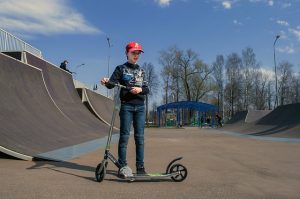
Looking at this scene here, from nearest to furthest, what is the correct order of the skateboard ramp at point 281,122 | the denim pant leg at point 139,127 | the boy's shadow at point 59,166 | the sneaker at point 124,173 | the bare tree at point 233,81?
the sneaker at point 124,173, the denim pant leg at point 139,127, the boy's shadow at point 59,166, the skateboard ramp at point 281,122, the bare tree at point 233,81

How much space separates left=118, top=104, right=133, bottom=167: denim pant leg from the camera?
5285mm

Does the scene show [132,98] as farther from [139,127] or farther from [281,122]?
[281,122]

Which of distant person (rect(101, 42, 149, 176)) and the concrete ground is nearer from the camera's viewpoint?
the concrete ground

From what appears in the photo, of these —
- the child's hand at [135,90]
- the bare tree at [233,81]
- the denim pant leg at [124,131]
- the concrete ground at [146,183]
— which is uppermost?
the bare tree at [233,81]

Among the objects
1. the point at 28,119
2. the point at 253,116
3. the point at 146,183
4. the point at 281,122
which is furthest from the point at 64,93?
the point at 253,116

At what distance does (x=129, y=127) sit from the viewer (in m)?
5.38

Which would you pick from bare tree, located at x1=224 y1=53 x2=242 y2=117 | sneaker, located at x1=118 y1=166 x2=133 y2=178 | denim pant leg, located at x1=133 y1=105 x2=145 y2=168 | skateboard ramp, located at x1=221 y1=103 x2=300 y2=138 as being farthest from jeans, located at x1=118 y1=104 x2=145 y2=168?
bare tree, located at x1=224 y1=53 x2=242 y2=117

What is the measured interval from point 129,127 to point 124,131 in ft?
0.30

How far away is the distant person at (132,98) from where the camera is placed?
5.37m

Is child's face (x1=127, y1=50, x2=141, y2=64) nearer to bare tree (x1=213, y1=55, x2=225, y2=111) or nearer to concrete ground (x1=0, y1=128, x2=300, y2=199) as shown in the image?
concrete ground (x1=0, y1=128, x2=300, y2=199)

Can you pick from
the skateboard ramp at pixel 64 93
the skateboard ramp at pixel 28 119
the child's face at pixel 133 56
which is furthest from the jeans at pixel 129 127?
the skateboard ramp at pixel 64 93

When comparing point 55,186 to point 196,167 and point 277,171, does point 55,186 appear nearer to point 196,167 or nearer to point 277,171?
point 196,167

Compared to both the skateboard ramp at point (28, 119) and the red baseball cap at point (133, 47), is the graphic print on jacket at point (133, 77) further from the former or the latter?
the skateboard ramp at point (28, 119)

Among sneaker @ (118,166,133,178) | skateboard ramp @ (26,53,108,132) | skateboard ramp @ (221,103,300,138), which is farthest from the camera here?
skateboard ramp @ (221,103,300,138)
